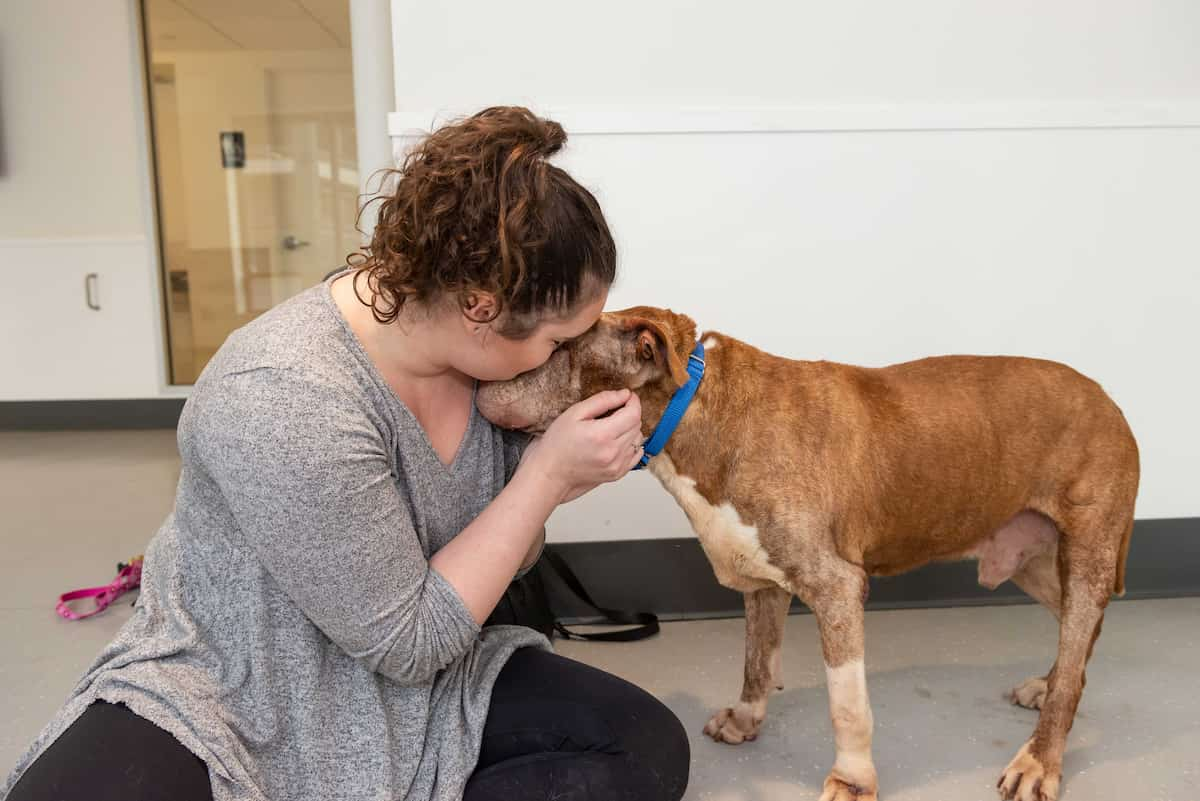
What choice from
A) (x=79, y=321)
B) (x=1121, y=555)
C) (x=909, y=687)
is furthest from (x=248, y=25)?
(x=1121, y=555)

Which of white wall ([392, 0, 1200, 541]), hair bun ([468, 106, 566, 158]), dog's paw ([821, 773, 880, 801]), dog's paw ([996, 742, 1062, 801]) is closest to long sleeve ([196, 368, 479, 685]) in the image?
hair bun ([468, 106, 566, 158])

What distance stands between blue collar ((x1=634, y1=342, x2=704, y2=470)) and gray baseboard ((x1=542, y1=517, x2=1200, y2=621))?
1.12m

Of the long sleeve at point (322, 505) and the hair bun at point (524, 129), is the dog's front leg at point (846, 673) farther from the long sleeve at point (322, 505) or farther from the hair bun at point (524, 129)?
the hair bun at point (524, 129)

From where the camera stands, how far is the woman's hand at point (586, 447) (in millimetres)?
1504

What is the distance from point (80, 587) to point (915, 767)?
2.71 meters

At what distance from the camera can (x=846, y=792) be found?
1.79 meters

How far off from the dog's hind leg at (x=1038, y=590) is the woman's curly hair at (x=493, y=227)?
1562 mm

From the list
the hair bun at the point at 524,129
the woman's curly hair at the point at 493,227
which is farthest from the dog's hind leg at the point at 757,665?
the hair bun at the point at 524,129

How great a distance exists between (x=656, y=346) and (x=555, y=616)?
1.42 meters

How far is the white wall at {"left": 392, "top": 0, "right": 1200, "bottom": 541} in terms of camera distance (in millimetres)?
2613

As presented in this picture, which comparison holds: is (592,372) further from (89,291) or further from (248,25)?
(248,25)

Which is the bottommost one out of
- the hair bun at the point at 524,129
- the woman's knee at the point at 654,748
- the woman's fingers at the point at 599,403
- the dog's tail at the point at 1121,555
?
the woman's knee at the point at 654,748

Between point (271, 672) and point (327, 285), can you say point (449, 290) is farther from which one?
point (271, 672)

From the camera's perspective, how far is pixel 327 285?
4.97 ft
